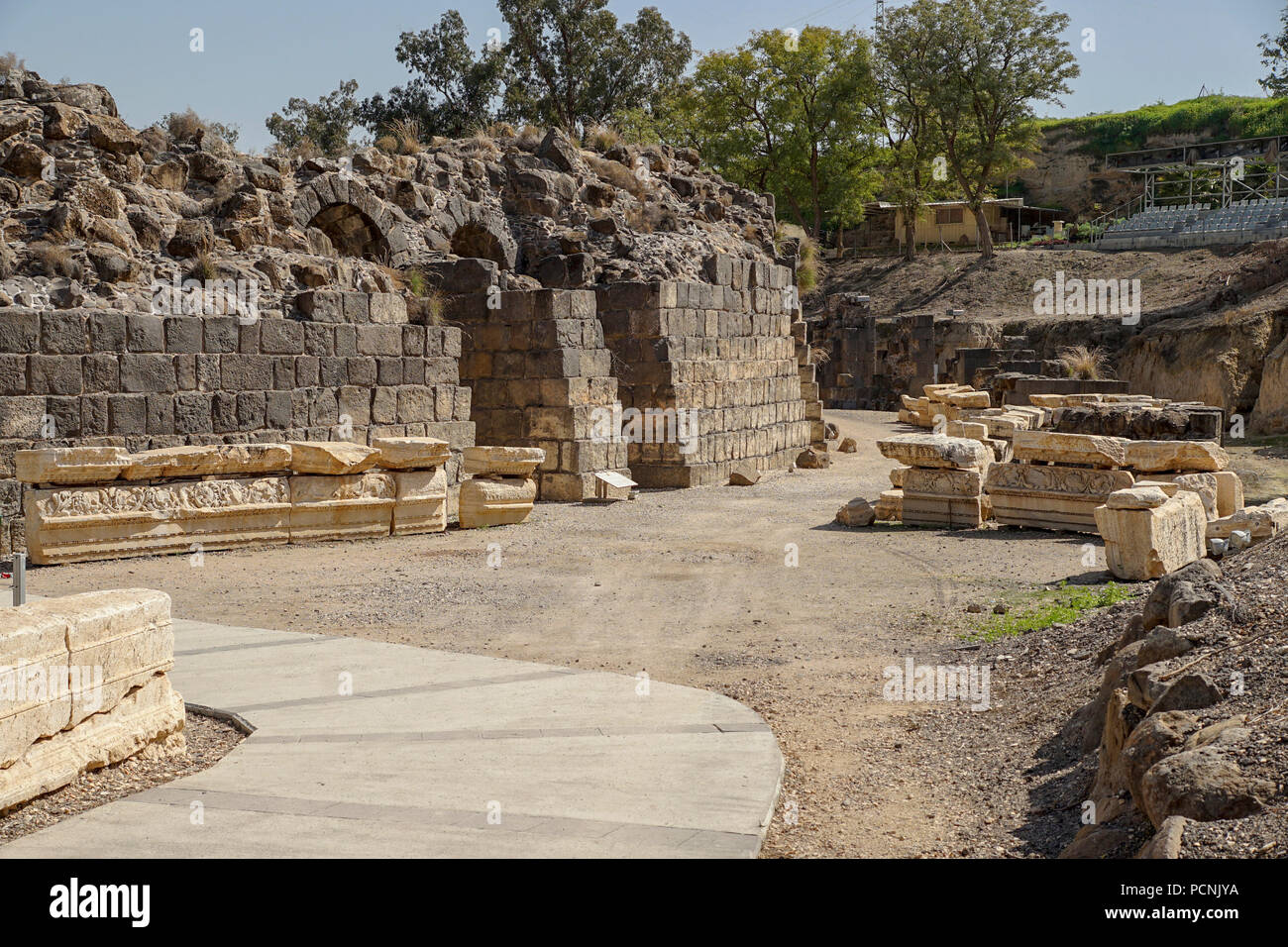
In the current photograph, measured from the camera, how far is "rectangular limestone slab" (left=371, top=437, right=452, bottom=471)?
1187 centimetres

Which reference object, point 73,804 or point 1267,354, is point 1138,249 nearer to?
point 1267,354

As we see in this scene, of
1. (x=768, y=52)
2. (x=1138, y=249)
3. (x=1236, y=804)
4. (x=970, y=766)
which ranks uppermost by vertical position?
(x=768, y=52)

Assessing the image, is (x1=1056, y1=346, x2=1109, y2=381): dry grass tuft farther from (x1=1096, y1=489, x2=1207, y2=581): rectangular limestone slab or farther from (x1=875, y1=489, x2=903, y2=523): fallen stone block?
(x1=1096, y1=489, x2=1207, y2=581): rectangular limestone slab

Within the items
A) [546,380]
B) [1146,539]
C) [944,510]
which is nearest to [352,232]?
[546,380]

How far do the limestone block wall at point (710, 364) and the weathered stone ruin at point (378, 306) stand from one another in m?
0.05

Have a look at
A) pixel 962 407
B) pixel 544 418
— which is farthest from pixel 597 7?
pixel 544 418

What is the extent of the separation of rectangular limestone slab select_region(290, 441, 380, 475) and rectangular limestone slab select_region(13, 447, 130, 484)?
1.64 m

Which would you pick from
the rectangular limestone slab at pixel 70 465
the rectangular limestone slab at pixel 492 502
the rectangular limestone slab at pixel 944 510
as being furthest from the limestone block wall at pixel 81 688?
the rectangular limestone slab at pixel 944 510

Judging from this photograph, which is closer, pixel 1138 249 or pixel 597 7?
pixel 1138 249

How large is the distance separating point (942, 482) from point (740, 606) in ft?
15.3

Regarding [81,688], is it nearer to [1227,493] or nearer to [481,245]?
[1227,493]

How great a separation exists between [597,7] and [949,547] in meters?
37.7

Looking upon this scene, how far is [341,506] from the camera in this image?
11562 mm

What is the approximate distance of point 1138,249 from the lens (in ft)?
130
